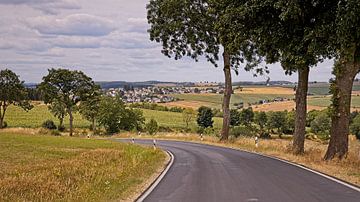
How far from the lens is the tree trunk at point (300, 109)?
2430cm

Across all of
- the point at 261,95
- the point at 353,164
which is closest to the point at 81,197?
the point at 353,164

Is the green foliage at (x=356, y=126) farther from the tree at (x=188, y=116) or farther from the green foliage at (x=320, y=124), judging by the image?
the tree at (x=188, y=116)

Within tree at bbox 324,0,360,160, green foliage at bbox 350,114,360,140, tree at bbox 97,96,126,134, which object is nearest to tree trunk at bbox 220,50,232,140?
tree at bbox 324,0,360,160

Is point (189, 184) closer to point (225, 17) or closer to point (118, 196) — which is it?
point (118, 196)

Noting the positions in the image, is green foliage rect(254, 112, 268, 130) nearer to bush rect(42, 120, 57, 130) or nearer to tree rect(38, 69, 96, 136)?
tree rect(38, 69, 96, 136)

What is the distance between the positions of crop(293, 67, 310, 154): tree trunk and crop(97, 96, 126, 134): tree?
55490 millimetres

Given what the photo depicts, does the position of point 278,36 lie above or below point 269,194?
above

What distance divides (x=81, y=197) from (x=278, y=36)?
40.5 feet

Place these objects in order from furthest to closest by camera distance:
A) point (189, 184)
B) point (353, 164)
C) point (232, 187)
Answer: point (353, 164) < point (189, 184) < point (232, 187)

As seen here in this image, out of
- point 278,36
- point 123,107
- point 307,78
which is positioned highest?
point 278,36

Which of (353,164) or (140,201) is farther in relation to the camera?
(353,164)

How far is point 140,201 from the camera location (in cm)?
1147

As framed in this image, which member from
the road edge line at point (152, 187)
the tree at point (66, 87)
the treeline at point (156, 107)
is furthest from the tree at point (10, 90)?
the road edge line at point (152, 187)

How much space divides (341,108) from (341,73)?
1.43 metres
